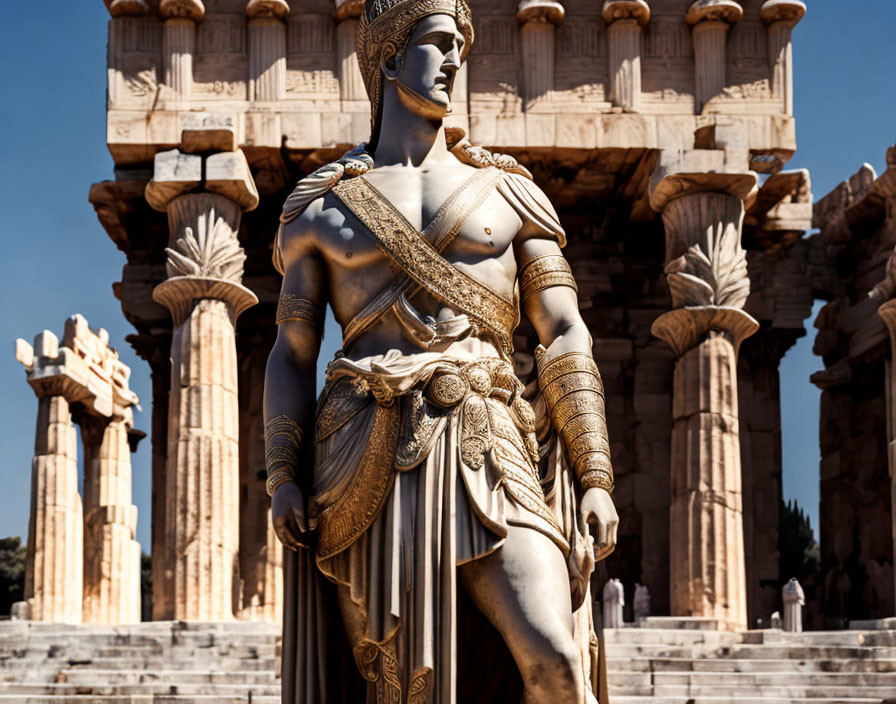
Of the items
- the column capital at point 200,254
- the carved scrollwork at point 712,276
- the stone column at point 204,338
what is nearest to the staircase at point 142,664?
the stone column at point 204,338

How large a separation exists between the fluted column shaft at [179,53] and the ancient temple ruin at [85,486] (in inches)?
204

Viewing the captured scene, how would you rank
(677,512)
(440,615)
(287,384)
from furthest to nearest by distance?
(677,512)
(287,384)
(440,615)

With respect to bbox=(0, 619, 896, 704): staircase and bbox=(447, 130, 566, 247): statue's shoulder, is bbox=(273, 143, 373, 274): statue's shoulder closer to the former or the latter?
bbox=(447, 130, 566, 247): statue's shoulder

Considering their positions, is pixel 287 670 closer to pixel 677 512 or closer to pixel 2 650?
pixel 2 650

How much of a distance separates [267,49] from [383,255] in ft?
56.4

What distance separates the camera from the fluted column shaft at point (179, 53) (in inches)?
960

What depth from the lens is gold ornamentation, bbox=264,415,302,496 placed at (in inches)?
299

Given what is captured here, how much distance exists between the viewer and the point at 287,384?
309 inches

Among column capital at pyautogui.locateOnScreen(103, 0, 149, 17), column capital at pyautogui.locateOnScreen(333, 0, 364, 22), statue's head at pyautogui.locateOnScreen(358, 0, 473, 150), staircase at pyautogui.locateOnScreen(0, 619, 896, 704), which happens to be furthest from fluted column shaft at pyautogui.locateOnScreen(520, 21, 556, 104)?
statue's head at pyautogui.locateOnScreen(358, 0, 473, 150)

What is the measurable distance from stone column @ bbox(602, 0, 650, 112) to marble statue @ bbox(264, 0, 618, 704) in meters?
16.5

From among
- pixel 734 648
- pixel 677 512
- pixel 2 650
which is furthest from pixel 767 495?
pixel 2 650

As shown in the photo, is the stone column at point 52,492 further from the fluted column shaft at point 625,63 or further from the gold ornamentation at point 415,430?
the gold ornamentation at point 415,430

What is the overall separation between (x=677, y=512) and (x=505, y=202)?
16.0 m

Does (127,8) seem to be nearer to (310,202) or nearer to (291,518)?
(310,202)
